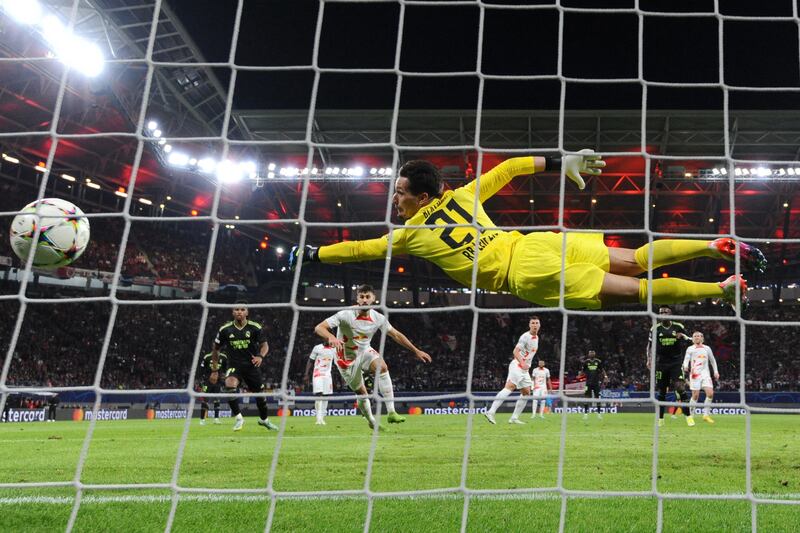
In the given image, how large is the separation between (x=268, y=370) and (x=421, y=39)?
14.3 meters

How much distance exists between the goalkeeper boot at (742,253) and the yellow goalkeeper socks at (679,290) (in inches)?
8.5

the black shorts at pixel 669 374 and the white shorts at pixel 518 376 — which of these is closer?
the black shorts at pixel 669 374

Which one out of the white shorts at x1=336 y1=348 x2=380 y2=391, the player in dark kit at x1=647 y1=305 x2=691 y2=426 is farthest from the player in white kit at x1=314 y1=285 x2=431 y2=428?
the player in dark kit at x1=647 y1=305 x2=691 y2=426

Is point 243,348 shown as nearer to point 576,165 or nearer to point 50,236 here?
point 50,236

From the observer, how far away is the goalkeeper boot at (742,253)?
400 centimetres

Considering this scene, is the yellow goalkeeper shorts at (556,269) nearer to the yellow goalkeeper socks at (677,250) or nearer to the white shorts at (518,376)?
the yellow goalkeeper socks at (677,250)

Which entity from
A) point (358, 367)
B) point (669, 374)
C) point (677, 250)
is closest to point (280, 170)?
Result: point (669, 374)

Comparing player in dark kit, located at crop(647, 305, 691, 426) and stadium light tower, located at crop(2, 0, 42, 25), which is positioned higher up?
stadium light tower, located at crop(2, 0, 42, 25)

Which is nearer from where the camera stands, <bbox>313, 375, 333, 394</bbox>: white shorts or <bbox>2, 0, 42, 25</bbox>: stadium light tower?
<bbox>313, 375, 333, 394</bbox>: white shorts

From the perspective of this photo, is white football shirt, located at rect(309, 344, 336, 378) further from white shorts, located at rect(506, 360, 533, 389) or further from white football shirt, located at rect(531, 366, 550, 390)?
white football shirt, located at rect(531, 366, 550, 390)

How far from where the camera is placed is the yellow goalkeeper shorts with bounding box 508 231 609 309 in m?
4.09

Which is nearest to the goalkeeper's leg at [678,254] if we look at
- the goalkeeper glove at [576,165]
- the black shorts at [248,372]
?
the goalkeeper glove at [576,165]

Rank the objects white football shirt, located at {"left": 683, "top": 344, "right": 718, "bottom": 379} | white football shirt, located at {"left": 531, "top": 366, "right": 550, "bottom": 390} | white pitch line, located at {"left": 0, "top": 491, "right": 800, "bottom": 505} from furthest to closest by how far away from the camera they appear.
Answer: white football shirt, located at {"left": 531, "top": 366, "right": 550, "bottom": 390} → white football shirt, located at {"left": 683, "top": 344, "right": 718, "bottom": 379} → white pitch line, located at {"left": 0, "top": 491, "right": 800, "bottom": 505}

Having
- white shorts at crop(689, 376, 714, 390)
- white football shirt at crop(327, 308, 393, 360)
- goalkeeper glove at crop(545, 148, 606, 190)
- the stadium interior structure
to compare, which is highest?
the stadium interior structure
